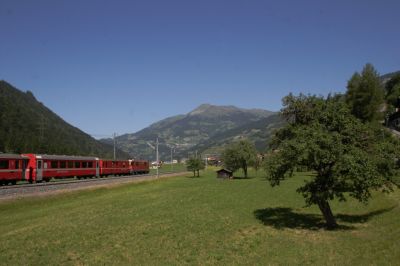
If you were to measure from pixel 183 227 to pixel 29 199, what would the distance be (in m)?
20.7

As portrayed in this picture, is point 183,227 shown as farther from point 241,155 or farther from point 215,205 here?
point 241,155

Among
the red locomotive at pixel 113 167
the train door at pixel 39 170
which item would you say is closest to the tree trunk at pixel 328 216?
the train door at pixel 39 170

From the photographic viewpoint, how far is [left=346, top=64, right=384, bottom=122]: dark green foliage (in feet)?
248

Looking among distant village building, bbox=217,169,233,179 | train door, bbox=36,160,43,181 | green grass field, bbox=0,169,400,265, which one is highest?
train door, bbox=36,160,43,181

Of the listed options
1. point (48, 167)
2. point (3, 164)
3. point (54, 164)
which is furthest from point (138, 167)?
point (3, 164)

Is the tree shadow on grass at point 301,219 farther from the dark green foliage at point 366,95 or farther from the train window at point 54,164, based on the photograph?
the dark green foliage at point 366,95

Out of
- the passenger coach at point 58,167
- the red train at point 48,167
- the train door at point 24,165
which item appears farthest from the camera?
the passenger coach at point 58,167

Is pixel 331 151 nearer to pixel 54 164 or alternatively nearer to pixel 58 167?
pixel 54 164

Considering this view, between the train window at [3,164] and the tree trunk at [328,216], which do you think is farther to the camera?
the train window at [3,164]

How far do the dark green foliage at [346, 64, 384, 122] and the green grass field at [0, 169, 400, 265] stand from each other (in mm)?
44084

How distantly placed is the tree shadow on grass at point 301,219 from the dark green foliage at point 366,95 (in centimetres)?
5068

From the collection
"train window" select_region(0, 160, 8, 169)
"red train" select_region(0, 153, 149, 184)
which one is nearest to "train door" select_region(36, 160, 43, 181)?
"red train" select_region(0, 153, 149, 184)

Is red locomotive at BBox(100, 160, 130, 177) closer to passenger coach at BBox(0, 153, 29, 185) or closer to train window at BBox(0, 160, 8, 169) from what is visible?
passenger coach at BBox(0, 153, 29, 185)

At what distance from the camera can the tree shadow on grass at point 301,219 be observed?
82.2ft
